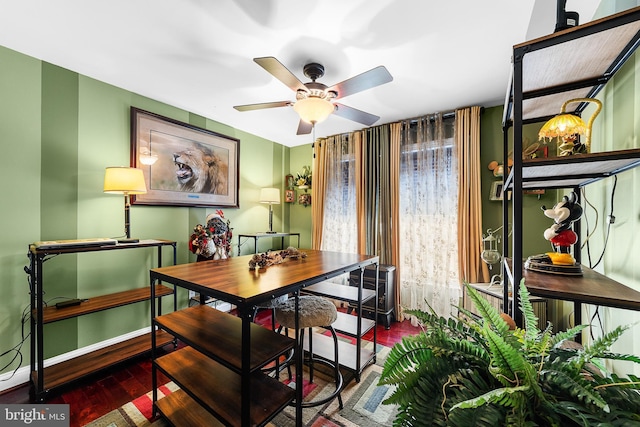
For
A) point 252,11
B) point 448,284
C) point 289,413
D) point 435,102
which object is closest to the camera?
point 252,11

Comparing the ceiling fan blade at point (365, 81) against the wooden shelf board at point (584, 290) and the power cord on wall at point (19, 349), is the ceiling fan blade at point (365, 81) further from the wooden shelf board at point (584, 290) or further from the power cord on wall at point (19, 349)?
the power cord on wall at point (19, 349)

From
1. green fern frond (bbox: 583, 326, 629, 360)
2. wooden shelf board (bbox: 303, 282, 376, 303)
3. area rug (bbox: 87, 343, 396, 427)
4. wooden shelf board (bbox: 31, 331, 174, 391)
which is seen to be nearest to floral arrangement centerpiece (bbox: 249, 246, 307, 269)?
wooden shelf board (bbox: 303, 282, 376, 303)

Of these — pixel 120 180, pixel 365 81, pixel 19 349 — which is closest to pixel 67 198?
pixel 120 180

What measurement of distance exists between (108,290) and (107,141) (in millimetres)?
1442

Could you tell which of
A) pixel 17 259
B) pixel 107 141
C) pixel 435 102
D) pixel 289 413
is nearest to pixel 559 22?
pixel 435 102

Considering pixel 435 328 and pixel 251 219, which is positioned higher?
pixel 251 219

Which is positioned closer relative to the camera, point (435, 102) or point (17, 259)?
point (17, 259)

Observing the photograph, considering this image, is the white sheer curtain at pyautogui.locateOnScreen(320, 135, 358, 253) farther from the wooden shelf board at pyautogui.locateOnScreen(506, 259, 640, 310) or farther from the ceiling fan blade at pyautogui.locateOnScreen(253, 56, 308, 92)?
the wooden shelf board at pyautogui.locateOnScreen(506, 259, 640, 310)

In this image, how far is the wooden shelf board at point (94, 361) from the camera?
6.17ft

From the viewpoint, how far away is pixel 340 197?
3857 millimetres

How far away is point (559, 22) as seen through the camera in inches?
37.4

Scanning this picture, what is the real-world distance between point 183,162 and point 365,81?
234cm

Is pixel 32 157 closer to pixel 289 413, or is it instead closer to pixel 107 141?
pixel 107 141

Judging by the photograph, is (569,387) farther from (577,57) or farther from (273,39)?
(273,39)
